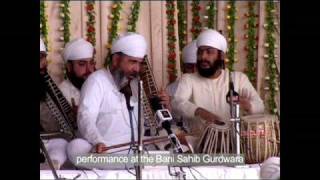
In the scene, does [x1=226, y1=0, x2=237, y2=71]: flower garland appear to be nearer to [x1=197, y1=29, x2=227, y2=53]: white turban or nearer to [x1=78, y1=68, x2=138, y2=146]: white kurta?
[x1=197, y1=29, x2=227, y2=53]: white turban

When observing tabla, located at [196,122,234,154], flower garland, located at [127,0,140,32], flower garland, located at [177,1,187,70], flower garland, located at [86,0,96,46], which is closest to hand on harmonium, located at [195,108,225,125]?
tabla, located at [196,122,234,154]

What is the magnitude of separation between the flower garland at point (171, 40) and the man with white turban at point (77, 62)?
2.15ft

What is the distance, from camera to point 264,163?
4684mm

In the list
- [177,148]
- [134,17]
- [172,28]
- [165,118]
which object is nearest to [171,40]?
[172,28]

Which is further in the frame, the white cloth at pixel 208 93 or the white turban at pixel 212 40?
the white turban at pixel 212 40

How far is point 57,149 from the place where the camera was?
196 inches

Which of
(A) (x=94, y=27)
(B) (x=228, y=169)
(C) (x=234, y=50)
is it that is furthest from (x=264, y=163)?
(A) (x=94, y=27)

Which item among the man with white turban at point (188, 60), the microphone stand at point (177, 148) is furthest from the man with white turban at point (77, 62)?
the microphone stand at point (177, 148)

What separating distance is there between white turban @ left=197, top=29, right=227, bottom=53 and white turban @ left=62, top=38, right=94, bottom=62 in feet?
2.94

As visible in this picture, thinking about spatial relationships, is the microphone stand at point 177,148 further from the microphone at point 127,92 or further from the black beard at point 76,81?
the black beard at point 76,81

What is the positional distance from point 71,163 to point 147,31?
1551mm

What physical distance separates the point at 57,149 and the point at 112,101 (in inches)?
21.2

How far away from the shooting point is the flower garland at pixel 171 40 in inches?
229

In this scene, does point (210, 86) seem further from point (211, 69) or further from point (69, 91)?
point (69, 91)
